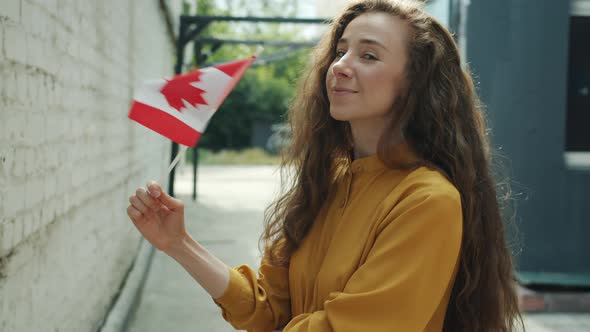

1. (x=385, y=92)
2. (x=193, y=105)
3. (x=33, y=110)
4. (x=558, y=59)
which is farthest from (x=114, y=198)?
(x=558, y=59)

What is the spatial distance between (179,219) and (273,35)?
4689 centimetres

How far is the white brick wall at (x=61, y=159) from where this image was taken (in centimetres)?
189

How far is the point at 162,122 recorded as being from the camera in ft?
6.28

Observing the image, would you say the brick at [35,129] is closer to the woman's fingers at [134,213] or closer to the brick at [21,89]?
the brick at [21,89]

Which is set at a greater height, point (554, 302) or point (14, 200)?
point (14, 200)

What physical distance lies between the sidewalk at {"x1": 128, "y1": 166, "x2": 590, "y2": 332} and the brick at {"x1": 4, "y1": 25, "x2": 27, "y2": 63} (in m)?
1.12

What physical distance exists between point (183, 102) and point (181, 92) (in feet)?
0.11

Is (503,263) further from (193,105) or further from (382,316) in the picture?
(193,105)

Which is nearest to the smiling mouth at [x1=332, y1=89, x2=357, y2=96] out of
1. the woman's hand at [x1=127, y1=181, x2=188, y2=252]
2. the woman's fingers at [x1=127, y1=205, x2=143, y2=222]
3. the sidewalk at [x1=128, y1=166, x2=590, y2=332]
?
the woman's hand at [x1=127, y1=181, x2=188, y2=252]

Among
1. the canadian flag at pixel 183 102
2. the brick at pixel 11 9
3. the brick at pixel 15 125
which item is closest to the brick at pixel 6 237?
the brick at pixel 15 125

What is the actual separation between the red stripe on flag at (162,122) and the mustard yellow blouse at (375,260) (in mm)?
482

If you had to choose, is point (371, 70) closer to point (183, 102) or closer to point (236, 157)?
point (183, 102)

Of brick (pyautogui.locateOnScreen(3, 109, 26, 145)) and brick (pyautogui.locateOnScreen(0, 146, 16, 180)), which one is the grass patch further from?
brick (pyautogui.locateOnScreen(0, 146, 16, 180))

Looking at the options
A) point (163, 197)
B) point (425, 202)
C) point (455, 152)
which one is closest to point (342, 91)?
point (455, 152)
